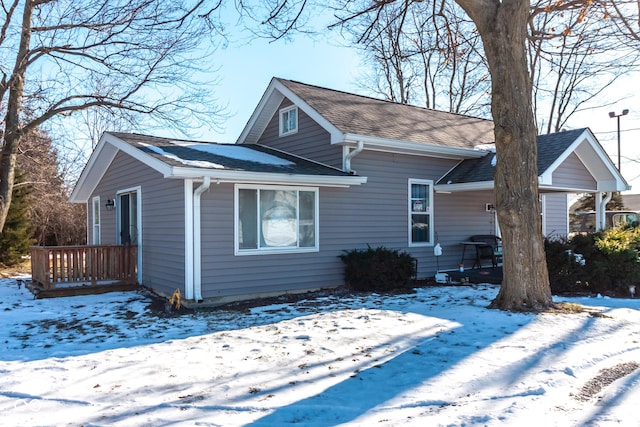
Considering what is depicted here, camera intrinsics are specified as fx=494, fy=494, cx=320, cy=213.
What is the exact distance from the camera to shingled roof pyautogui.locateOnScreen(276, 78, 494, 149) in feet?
36.5

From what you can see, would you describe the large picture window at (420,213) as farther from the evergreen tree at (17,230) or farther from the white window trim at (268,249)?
the evergreen tree at (17,230)

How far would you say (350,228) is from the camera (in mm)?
10812

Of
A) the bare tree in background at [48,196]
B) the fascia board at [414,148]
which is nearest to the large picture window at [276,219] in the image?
the fascia board at [414,148]

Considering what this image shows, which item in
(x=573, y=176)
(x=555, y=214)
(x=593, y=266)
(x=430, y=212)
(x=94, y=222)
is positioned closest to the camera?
(x=593, y=266)

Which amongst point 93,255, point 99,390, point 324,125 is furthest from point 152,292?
point 99,390

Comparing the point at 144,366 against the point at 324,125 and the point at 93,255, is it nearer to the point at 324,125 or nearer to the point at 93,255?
the point at 93,255

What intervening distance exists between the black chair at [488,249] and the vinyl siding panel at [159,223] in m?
7.52

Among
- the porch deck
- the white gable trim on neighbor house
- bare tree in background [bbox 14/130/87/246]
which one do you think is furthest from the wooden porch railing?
the white gable trim on neighbor house

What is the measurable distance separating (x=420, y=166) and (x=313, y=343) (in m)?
7.03

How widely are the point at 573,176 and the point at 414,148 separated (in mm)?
4371

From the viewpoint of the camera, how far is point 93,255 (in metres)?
10.3

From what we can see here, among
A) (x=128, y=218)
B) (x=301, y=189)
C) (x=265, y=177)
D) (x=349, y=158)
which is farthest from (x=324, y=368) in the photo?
(x=128, y=218)

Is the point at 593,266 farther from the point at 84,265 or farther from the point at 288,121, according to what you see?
the point at 84,265

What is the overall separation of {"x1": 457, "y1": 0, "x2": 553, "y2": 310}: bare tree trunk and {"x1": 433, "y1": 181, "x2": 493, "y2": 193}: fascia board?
3238 millimetres
